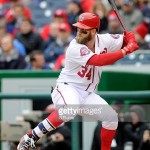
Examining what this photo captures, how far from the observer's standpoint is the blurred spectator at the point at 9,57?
12039 mm

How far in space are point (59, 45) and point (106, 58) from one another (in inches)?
221

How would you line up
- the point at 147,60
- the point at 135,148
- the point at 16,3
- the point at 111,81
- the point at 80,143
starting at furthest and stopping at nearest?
1. the point at 16,3
2. the point at 147,60
3. the point at 111,81
4. the point at 135,148
5. the point at 80,143

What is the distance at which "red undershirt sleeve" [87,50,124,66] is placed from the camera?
274 inches

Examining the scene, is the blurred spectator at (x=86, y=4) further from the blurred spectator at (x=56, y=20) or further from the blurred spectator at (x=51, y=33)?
the blurred spectator at (x=51, y=33)

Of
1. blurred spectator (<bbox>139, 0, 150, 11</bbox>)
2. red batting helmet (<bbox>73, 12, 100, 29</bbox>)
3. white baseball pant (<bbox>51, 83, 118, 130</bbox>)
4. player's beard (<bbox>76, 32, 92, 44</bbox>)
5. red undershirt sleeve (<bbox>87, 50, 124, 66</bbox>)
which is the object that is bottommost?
blurred spectator (<bbox>139, 0, 150, 11</bbox>)

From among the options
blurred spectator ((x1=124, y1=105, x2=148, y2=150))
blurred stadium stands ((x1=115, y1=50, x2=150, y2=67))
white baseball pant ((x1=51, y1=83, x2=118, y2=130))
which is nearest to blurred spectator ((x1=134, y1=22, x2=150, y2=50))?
blurred stadium stands ((x1=115, y1=50, x2=150, y2=67))

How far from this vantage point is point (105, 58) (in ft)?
23.0

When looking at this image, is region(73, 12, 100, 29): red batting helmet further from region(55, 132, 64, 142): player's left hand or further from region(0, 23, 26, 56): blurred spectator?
region(0, 23, 26, 56): blurred spectator

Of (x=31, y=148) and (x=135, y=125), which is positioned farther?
(x=135, y=125)

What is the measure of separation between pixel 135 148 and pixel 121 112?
0.44 meters

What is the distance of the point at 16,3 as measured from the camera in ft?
48.4

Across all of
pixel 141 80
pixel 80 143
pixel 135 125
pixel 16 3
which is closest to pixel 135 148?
pixel 135 125

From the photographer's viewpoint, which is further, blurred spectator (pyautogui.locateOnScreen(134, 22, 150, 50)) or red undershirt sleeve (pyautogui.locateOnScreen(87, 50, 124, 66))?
blurred spectator (pyautogui.locateOnScreen(134, 22, 150, 50))

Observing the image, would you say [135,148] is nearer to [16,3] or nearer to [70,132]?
[70,132]
